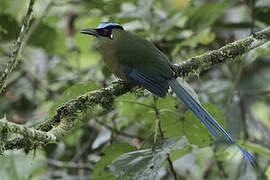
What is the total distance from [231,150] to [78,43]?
1.55 m

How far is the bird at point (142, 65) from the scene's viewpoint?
2.18 metres

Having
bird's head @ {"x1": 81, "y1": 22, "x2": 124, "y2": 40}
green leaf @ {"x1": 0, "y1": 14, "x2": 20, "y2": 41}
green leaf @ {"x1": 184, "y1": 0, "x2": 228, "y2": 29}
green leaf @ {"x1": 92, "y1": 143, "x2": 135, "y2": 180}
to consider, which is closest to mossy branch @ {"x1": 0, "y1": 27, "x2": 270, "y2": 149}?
green leaf @ {"x1": 92, "y1": 143, "x2": 135, "y2": 180}

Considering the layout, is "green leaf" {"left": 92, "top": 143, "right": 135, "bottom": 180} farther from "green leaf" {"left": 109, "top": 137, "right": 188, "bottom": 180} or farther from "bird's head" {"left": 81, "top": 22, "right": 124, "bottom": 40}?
"bird's head" {"left": 81, "top": 22, "right": 124, "bottom": 40}

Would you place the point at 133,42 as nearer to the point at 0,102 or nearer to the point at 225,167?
the point at 225,167

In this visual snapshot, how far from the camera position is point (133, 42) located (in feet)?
8.66

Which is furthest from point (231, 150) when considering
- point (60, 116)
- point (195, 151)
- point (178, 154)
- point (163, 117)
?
point (60, 116)

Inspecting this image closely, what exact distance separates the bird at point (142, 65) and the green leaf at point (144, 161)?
25 centimetres

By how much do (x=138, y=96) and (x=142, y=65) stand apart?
0.69ft

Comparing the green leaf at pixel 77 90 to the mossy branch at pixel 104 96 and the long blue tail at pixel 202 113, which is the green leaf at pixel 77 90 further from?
the long blue tail at pixel 202 113

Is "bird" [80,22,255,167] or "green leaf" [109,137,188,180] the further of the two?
"bird" [80,22,255,167]

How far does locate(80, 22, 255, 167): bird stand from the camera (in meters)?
2.18

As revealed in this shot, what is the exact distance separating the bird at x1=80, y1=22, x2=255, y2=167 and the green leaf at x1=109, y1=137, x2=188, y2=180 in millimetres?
255

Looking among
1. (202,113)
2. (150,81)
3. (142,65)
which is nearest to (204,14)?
(142,65)

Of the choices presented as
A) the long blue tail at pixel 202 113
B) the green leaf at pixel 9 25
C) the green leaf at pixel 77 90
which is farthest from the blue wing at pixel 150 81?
the green leaf at pixel 9 25
